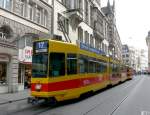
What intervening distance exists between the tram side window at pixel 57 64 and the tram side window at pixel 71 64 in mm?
512

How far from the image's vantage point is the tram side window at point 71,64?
614 inches

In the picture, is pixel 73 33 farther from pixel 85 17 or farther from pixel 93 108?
pixel 93 108

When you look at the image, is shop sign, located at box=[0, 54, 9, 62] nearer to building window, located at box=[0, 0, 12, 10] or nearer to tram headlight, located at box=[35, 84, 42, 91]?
building window, located at box=[0, 0, 12, 10]

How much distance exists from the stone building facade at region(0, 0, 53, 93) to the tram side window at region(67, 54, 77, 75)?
7.44 metres

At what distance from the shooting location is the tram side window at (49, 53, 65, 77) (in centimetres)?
1446

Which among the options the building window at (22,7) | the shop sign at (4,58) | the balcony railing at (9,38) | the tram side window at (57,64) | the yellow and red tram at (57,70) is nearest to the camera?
the yellow and red tram at (57,70)

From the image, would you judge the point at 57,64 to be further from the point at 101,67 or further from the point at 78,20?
the point at 78,20

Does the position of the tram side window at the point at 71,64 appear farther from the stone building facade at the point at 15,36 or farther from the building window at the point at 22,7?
the building window at the point at 22,7

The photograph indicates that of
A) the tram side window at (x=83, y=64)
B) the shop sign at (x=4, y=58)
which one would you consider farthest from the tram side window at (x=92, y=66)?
the shop sign at (x=4, y=58)

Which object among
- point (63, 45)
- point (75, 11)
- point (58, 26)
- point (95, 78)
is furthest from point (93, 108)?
point (75, 11)

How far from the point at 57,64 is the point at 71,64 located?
1.31 metres

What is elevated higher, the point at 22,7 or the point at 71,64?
the point at 22,7

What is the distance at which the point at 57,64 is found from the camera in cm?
1473

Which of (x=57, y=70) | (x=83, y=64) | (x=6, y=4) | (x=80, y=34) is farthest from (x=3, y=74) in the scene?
(x=80, y=34)
